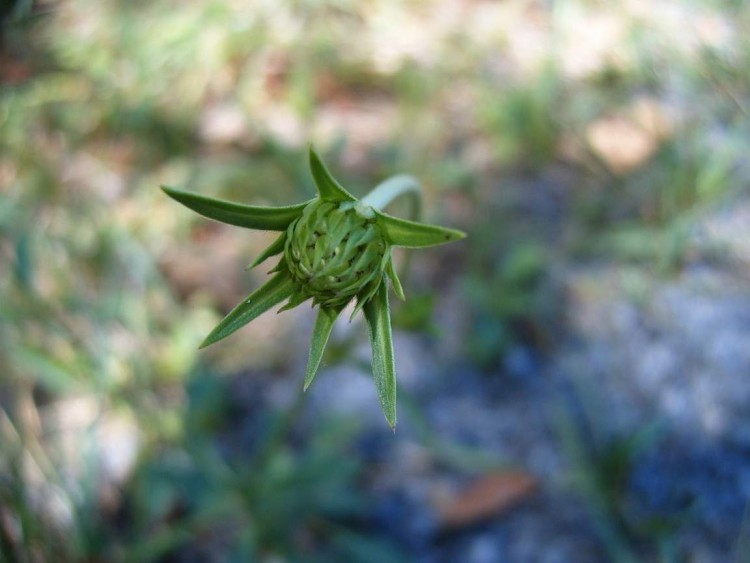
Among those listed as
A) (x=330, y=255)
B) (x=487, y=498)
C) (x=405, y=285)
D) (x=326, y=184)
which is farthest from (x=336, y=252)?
(x=487, y=498)

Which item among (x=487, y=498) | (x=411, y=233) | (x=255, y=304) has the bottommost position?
(x=487, y=498)

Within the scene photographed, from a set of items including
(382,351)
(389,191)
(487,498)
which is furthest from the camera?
(487,498)

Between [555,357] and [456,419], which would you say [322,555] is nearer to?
[456,419]

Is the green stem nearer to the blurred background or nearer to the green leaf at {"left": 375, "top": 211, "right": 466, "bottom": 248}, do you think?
the green leaf at {"left": 375, "top": 211, "right": 466, "bottom": 248}

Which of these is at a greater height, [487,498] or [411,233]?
[411,233]

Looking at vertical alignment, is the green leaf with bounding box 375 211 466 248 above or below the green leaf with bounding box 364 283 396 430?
above

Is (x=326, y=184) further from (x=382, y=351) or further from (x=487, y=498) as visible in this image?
(x=487, y=498)

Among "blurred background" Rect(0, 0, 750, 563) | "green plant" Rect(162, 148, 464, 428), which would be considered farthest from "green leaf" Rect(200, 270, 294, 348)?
"blurred background" Rect(0, 0, 750, 563)
